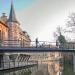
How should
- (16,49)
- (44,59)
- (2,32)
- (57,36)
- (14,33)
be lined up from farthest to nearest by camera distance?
(44,59) → (57,36) → (14,33) → (2,32) → (16,49)

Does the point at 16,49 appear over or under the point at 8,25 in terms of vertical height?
under

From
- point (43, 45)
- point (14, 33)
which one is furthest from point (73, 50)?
point (14, 33)

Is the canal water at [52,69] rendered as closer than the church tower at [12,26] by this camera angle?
Yes

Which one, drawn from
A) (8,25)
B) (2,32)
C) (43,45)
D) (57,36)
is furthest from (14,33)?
(43,45)

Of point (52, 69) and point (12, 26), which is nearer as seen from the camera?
point (52, 69)

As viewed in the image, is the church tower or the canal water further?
the church tower

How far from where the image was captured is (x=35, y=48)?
129 ft

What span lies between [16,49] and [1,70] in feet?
10.1

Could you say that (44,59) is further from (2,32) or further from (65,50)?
(65,50)

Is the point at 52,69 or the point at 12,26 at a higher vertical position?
the point at 12,26

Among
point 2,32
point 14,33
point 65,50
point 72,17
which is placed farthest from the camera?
point 14,33

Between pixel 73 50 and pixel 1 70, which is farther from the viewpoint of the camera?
pixel 73 50

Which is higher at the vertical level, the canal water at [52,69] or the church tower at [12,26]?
the church tower at [12,26]

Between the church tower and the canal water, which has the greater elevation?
the church tower
